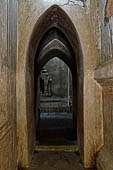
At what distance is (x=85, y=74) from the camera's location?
9.45ft

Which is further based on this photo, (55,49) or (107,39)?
(55,49)

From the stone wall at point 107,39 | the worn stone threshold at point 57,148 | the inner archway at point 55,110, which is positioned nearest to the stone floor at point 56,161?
the worn stone threshold at point 57,148

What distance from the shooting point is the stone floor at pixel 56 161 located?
9.32 feet

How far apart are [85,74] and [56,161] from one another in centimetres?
168

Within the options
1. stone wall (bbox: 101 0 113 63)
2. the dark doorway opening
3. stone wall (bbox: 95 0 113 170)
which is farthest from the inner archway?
stone wall (bbox: 101 0 113 63)

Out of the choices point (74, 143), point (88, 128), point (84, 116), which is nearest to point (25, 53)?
point (84, 116)

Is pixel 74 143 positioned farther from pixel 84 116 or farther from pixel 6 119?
pixel 6 119

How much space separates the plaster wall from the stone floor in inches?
8.1

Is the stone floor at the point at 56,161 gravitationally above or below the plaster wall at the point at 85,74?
below

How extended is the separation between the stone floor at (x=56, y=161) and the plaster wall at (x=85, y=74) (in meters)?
0.21

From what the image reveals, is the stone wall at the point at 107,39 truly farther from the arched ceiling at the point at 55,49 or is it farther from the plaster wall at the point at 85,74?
the arched ceiling at the point at 55,49

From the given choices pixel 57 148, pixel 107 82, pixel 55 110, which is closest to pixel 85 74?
pixel 107 82

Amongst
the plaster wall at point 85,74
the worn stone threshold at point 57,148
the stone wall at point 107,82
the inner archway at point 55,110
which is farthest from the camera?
the inner archway at point 55,110

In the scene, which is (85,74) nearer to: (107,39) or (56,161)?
(107,39)
